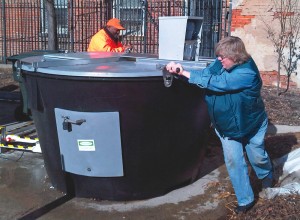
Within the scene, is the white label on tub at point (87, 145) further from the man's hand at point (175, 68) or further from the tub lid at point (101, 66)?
the man's hand at point (175, 68)

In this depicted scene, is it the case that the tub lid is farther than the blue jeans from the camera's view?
No

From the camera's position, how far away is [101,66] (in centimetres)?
426

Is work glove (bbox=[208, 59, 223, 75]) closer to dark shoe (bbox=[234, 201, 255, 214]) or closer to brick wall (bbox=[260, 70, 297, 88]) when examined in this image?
dark shoe (bbox=[234, 201, 255, 214])

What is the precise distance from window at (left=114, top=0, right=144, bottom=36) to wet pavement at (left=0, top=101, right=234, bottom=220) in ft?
30.3

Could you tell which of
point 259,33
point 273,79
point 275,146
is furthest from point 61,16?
point 275,146

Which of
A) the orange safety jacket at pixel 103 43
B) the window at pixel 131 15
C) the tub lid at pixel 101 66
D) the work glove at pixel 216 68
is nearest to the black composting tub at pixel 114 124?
the tub lid at pixel 101 66

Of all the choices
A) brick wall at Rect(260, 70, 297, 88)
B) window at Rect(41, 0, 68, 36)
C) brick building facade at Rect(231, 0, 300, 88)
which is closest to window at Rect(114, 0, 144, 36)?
window at Rect(41, 0, 68, 36)

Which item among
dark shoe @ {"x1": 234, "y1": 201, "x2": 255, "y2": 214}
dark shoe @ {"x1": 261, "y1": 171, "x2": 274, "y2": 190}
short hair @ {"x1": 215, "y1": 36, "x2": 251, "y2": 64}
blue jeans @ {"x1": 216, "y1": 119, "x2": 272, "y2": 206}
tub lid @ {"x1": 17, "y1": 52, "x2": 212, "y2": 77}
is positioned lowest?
dark shoe @ {"x1": 234, "y1": 201, "x2": 255, "y2": 214}

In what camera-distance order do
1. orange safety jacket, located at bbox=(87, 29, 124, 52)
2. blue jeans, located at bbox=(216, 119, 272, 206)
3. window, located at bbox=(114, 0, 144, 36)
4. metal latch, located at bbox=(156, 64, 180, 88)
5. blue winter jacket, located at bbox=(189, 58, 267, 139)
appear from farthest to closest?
window, located at bbox=(114, 0, 144, 36)
orange safety jacket, located at bbox=(87, 29, 124, 52)
blue jeans, located at bbox=(216, 119, 272, 206)
metal latch, located at bbox=(156, 64, 180, 88)
blue winter jacket, located at bbox=(189, 58, 267, 139)

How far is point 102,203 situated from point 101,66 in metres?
1.34

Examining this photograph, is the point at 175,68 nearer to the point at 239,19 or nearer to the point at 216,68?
the point at 216,68

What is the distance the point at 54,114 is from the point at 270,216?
7.02ft

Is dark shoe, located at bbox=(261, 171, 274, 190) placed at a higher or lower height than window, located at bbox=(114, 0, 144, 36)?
lower

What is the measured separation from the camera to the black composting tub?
12.8ft
